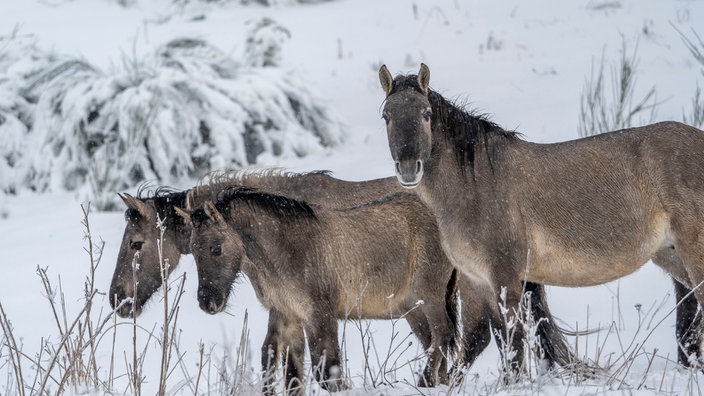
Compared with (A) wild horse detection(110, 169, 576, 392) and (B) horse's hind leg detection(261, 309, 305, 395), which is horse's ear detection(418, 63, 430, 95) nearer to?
→ (A) wild horse detection(110, 169, 576, 392)

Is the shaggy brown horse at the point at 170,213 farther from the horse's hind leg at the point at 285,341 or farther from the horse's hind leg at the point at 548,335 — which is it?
the horse's hind leg at the point at 548,335

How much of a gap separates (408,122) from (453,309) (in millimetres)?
1510

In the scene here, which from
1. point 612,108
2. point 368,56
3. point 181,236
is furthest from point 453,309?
point 368,56

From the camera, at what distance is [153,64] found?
14.4 metres

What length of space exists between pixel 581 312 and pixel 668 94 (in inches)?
230

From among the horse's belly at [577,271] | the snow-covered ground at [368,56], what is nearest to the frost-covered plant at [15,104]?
the snow-covered ground at [368,56]

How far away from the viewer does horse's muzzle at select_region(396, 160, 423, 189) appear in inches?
228

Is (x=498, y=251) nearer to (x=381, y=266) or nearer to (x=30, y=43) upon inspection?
(x=381, y=266)

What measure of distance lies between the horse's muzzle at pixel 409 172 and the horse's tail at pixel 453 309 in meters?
1.22

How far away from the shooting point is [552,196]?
6254mm

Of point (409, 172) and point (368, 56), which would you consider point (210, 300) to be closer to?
point (409, 172)

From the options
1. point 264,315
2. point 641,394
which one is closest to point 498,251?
point 641,394

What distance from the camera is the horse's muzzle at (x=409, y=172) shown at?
5789mm

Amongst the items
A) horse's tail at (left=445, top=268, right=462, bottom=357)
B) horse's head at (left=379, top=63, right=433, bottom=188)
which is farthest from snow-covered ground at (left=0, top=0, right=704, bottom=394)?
horse's head at (left=379, top=63, right=433, bottom=188)
